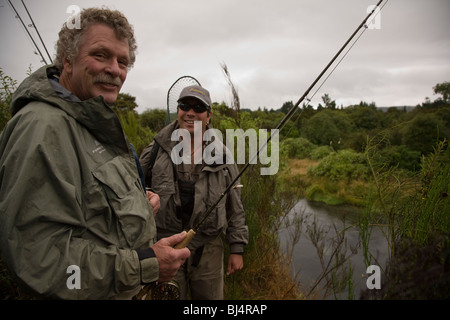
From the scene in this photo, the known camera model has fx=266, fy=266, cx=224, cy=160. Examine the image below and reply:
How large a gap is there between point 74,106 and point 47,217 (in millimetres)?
546

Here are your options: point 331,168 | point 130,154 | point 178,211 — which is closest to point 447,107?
point 178,211

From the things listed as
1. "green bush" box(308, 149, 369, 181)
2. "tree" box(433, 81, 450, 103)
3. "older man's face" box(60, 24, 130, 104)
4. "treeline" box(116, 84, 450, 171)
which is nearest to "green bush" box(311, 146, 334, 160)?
"treeline" box(116, 84, 450, 171)

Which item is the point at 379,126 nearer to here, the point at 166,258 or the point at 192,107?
the point at 192,107

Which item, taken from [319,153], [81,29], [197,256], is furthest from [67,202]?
[319,153]

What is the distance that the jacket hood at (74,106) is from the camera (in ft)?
4.01

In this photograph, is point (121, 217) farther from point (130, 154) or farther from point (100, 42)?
point (100, 42)

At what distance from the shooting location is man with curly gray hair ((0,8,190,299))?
1036 mm

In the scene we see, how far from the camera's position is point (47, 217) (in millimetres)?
1049

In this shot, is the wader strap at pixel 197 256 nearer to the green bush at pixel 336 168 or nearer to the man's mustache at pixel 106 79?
the man's mustache at pixel 106 79

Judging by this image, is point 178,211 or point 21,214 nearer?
point 21,214

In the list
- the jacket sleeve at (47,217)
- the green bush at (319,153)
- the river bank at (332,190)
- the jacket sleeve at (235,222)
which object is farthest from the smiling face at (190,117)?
the green bush at (319,153)
